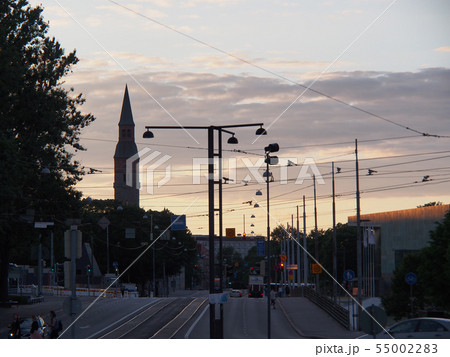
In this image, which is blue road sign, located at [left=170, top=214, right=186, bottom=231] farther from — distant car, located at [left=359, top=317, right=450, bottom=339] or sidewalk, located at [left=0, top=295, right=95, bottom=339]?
distant car, located at [left=359, top=317, right=450, bottom=339]

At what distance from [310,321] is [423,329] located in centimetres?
3659

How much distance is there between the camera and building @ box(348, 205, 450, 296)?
291ft

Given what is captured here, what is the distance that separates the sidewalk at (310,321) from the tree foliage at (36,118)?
18635mm

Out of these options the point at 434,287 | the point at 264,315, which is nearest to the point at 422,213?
the point at 264,315

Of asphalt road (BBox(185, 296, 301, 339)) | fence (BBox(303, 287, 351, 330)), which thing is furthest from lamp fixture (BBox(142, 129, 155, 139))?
fence (BBox(303, 287, 351, 330))

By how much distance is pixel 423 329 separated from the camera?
75.0ft

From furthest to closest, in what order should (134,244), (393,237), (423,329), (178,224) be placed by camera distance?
1. (134,244)
2. (393,237)
3. (178,224)
4. (423,329)

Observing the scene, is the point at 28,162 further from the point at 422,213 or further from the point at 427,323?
the point at 422,213

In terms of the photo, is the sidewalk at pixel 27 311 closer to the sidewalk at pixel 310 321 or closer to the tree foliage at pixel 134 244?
the sidewalk at pixel 310 321

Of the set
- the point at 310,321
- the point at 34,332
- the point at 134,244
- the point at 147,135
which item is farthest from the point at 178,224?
the point at 134,244

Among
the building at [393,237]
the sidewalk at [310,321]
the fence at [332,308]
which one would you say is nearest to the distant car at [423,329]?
the sidewalk at [310,321]

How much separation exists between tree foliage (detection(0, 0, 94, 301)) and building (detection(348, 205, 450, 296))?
41.7 meters

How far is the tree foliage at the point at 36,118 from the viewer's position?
4962cm

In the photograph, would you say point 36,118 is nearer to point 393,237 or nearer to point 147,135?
point 147,135
